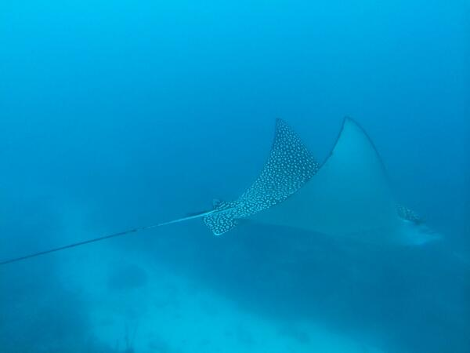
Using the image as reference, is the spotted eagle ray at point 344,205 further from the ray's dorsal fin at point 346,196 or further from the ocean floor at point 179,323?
the ocean floor at point 179,323

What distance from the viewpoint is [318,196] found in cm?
386

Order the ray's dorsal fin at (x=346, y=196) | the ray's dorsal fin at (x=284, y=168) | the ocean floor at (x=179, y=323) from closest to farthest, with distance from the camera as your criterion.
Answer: the ray's dorsal fin at (x=346, y=196) < the ray's dorsal fin at (x=284, y=168) < the ocean floor at (x=179, y=323)

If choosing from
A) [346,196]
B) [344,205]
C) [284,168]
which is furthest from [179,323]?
[346,196]

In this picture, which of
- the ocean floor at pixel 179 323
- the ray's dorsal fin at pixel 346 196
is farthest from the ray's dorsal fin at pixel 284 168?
the ocean floor at pixel 179 323

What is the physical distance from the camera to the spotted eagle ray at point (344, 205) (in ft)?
11.6

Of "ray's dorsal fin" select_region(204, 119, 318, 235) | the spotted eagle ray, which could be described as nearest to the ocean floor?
the spotted eagle ray

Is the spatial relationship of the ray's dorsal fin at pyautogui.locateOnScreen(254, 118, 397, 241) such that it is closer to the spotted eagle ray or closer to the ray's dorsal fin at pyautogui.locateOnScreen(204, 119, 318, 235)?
the spotted eagle ray

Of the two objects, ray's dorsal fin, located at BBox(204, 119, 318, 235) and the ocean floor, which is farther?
the ocean floor

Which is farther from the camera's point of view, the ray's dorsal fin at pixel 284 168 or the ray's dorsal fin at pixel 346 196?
the ray's dorsal fin at pixel 284 168

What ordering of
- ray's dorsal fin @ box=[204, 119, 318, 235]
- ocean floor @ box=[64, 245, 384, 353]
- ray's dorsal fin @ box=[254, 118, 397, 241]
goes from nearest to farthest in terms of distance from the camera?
ray's dorsal fin @ box=[254, 118, 397, 241], ray's dorsal fin @ box=[204, 119, 318, 235], ocean floor @ box=[64, 245, 384, 353]

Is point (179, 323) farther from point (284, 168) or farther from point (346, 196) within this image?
point (346, 196)

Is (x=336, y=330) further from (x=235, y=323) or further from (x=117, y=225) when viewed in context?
(x=117, y=225)

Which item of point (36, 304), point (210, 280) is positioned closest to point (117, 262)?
point (36, 304)

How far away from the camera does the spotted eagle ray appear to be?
3.53 metres
